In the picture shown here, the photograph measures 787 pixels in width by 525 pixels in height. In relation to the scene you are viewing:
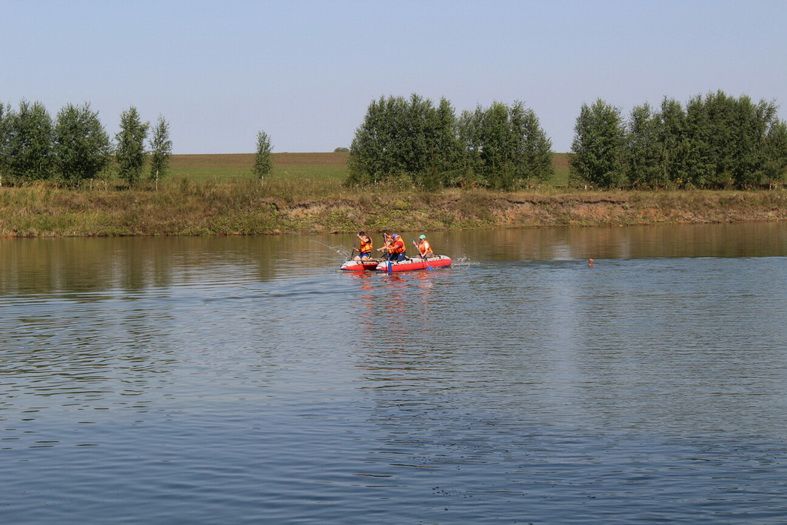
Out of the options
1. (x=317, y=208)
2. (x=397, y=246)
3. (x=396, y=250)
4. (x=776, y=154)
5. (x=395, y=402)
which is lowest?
(x=395, y=402)

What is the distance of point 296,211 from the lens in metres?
92.4

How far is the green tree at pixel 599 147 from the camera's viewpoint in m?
114

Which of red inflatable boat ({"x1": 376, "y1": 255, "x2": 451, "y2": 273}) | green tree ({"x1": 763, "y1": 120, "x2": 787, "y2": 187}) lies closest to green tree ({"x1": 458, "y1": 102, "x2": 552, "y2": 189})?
green tree ({"x1": 763, "y1": 120, "x2": 787, "y2": 187})

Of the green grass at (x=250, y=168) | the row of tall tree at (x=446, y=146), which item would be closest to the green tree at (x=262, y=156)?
the row of tall tree at (x=446, y=146)

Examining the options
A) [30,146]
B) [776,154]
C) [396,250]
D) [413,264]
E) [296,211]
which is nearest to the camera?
[413,264]

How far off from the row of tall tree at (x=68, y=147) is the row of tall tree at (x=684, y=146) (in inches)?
1835

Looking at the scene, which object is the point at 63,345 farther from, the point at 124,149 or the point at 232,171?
the point at 232,171

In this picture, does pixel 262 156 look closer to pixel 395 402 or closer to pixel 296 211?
pixel 296 211

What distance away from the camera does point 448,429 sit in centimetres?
1883

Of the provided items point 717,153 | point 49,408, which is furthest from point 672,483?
point 717,153

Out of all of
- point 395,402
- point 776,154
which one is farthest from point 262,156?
point 395,402

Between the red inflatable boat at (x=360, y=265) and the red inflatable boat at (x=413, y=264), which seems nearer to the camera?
the red inflatable boat at (x=360, y=265)

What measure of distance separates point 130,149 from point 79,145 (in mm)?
4600

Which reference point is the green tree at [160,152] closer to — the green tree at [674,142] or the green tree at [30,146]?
the green tree at [30,146]
